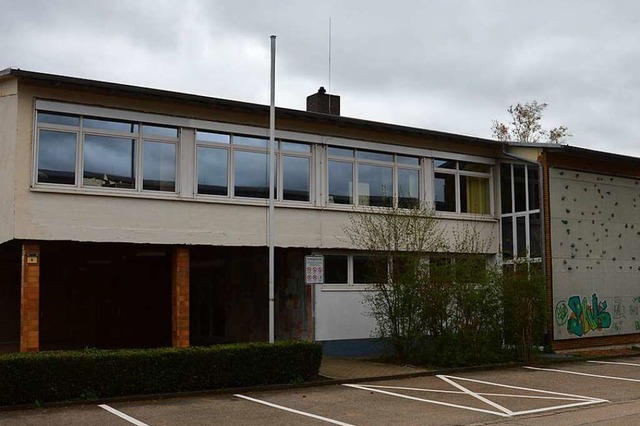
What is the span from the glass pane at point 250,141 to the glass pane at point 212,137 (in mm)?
246

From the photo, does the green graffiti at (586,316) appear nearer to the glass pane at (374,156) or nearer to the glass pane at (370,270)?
the glass pane at (370,270)

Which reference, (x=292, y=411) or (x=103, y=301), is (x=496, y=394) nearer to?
(x=292, y=411)

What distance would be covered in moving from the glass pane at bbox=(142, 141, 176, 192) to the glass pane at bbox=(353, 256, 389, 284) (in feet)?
16.9

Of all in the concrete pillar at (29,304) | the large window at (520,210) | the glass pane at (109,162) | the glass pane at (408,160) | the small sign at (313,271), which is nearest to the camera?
the concrete pillar at (29,304)

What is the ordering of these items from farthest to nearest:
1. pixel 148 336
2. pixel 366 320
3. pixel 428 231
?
1. pixel 148 336
2. pixel 366 320
3. pixel 428 231

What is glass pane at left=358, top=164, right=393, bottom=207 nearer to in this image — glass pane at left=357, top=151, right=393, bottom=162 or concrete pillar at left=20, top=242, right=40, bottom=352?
glass pane at left=357, top=151, right=393, bottom=162

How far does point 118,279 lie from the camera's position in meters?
29.6

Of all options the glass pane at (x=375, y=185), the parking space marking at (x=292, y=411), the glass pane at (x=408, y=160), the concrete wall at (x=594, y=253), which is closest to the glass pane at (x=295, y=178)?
the glass pane at (x=375, y=185)

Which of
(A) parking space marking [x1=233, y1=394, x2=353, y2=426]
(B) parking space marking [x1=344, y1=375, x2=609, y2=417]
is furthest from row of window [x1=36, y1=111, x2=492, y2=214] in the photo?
(B) parking space marking [x1=344, y1=375, x2=609, y2=417]

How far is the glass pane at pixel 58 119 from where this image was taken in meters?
16.3

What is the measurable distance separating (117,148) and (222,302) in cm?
856

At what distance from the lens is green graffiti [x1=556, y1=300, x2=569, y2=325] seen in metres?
21.7

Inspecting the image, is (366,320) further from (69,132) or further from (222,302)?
(69,132)

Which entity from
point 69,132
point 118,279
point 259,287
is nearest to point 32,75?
point 69,132
